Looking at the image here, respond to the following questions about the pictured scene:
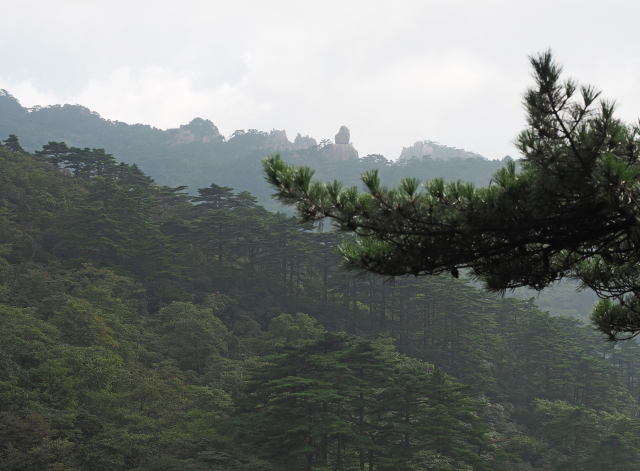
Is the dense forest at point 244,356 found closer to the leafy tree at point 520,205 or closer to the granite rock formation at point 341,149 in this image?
the leafy tree at point 520,205

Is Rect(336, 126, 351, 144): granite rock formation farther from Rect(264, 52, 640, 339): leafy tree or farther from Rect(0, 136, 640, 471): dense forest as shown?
Rect(264, 52, 640, 339): leafy tree

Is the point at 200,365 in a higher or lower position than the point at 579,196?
lower

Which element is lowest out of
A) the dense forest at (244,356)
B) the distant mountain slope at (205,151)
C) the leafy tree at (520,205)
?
the dense forest at (244,356)

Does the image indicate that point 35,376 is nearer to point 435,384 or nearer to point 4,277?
point 4,277

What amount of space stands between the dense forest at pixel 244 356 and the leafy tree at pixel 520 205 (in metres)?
0.33

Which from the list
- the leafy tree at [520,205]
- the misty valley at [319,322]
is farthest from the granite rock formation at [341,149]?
the leafy tree at [520,205]

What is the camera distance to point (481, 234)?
10.4 feet

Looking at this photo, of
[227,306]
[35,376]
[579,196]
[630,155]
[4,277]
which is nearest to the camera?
[630,155]

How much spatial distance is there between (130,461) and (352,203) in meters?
8.14

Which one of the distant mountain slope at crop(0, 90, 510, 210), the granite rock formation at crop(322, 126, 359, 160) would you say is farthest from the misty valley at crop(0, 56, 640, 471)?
the granite rock formation at crop(322, 126, 359, 160)

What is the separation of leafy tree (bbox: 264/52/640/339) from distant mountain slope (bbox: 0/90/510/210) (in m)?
45.6

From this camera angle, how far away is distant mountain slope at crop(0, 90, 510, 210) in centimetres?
5822

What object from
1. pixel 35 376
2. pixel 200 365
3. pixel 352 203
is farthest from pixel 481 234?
pixel 200 365

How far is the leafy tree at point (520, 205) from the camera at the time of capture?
8.68 ft
